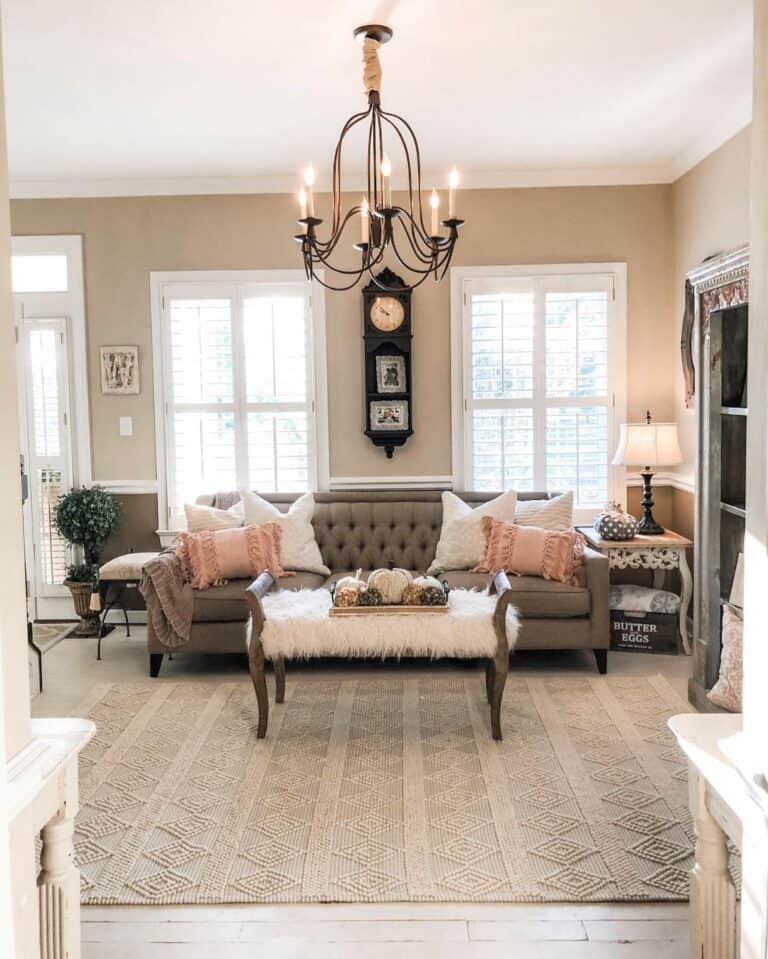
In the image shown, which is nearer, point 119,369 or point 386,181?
point 386,181

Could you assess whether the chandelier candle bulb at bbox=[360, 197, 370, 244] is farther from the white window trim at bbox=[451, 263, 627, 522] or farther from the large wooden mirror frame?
the white window trim at bbox=[451, 263, 627, 522]

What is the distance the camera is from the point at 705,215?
5.03m

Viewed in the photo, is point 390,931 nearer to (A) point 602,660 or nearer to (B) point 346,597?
(B) point 346,597

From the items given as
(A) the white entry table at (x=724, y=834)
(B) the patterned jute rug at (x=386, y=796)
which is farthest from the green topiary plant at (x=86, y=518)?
(A) the white entry table at (x=724, y=834)

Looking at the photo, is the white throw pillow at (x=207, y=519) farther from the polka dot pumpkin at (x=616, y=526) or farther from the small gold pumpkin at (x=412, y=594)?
the polka dot pumpkin at (x=616, y=526)

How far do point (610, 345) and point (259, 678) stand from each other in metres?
3.31

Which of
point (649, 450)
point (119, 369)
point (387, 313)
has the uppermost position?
point (387, 313)

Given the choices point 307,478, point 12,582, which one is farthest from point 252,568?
point 12,582

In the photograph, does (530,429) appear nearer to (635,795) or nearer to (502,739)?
(502,739)

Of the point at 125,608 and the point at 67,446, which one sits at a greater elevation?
the point at 67,446

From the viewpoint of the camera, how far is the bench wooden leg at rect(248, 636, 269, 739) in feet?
12.4

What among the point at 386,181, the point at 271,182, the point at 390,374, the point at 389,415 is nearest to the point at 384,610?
the point at 386,181

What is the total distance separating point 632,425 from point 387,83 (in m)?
2.55

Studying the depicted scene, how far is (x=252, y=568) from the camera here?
4953 millimetres
